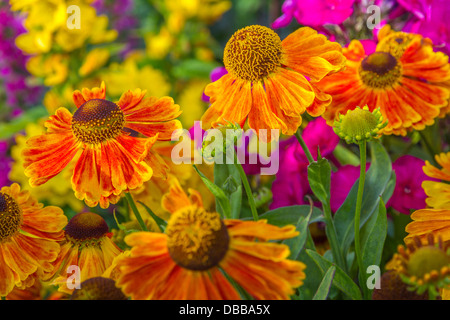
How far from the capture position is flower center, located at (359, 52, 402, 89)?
545 millimetres

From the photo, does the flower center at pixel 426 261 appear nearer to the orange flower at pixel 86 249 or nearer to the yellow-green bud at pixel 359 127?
the yellow-green bud at pixel 359 127

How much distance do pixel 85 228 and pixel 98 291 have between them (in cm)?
10

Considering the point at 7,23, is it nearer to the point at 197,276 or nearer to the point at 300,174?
the point at 300,174

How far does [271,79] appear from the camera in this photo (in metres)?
0.47

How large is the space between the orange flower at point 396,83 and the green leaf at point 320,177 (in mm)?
81

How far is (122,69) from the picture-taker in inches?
48.2

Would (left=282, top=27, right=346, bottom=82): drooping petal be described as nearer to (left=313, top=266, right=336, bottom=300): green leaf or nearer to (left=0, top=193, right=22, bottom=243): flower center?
(left=313, top=266, right=336, bottom=300): green leaf

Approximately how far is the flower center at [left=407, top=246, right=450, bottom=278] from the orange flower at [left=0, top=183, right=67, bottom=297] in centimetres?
29

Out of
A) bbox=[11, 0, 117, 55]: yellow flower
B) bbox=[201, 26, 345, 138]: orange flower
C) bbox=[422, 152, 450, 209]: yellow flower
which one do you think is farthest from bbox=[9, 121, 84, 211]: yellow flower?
bbox=[422, 152, 450, 209]: yellow flower

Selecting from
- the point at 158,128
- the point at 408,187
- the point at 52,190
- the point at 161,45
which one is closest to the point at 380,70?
the point at 408,187

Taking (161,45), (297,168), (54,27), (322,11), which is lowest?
(297,168)

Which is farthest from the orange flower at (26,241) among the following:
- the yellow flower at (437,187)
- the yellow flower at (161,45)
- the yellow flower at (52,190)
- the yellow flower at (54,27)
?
the yellow flower at (161,45)

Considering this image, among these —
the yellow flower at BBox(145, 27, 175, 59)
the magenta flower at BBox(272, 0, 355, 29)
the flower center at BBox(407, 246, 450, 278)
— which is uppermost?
the yellow flower at BBox(145, 27, 175, 59)

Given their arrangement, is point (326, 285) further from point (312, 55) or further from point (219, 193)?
point (312, 55)
